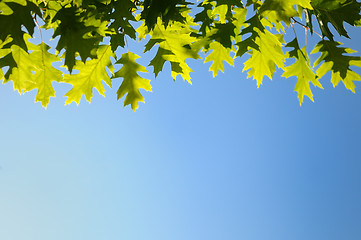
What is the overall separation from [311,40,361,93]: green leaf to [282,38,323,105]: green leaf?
59mm

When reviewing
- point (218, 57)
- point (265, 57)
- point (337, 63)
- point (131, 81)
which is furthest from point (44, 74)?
point (337, 63)

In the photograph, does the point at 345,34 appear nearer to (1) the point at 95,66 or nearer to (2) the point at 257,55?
(2) the point at 257,55

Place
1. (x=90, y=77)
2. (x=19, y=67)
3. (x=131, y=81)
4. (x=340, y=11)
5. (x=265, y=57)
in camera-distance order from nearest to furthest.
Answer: (x=340, y=11) < (x=19, y=67) < (x=265, y=57) < (x=90, y=77) < (x=131, y=81)

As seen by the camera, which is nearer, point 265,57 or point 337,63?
point 265,57

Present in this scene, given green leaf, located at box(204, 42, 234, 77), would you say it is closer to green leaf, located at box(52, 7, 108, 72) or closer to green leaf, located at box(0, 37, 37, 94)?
green leaf, located at box(52, 7, 108, 72)

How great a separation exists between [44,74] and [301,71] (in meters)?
1.60

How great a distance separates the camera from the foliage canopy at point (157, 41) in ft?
5.40

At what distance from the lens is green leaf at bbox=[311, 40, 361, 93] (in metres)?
2.13

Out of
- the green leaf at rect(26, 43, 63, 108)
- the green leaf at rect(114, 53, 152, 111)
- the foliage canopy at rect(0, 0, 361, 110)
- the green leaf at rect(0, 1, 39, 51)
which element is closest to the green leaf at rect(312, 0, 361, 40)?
the foliage canopy at rect(0, 0, 361, 110)

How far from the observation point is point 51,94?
216 cm

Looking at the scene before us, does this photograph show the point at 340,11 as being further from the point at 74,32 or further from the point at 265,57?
the point at 74,32

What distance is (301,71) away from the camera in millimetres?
2314

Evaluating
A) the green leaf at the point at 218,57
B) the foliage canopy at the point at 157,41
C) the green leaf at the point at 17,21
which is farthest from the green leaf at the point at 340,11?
the green leaf at the point at 17,21

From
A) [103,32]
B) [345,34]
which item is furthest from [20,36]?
[345,34]
